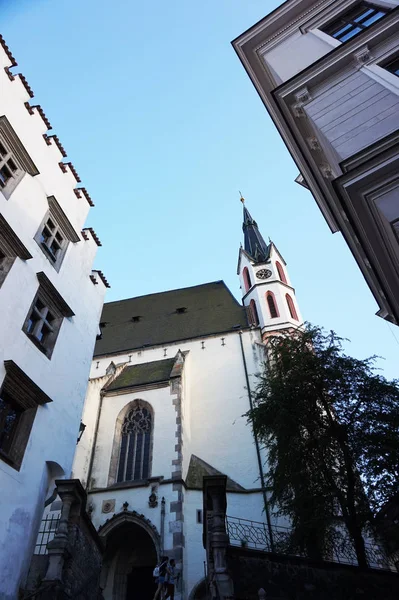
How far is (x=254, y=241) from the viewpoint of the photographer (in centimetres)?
3334

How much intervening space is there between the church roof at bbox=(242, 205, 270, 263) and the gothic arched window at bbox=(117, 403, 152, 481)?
48.0 ft

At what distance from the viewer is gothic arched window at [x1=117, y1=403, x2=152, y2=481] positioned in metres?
17.3

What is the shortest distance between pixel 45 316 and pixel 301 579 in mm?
7681

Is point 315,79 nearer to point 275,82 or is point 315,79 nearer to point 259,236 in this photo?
point 275,82

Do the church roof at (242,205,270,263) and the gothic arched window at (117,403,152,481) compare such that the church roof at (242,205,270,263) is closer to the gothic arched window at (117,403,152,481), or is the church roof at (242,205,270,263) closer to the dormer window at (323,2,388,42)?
the gothic arched window at (117,403,152,481)

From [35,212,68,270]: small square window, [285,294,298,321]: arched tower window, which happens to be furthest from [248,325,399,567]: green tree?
[285,294,298,321]: arched tower window

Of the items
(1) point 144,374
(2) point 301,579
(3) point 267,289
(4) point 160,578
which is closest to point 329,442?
(2) point 301,579

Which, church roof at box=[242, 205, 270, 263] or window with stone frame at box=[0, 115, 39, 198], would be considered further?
A: church roof at box=[242, 205, 270, 263]

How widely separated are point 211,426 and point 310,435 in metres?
9.34

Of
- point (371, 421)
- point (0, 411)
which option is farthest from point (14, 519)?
point (371, 421)

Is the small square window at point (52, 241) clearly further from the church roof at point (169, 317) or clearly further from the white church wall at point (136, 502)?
the church roof at point (169, 317)

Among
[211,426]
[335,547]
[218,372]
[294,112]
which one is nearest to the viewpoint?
[294,112]

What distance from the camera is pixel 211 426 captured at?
19.5 metres

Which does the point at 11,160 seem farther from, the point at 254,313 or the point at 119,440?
the point at 254,313
